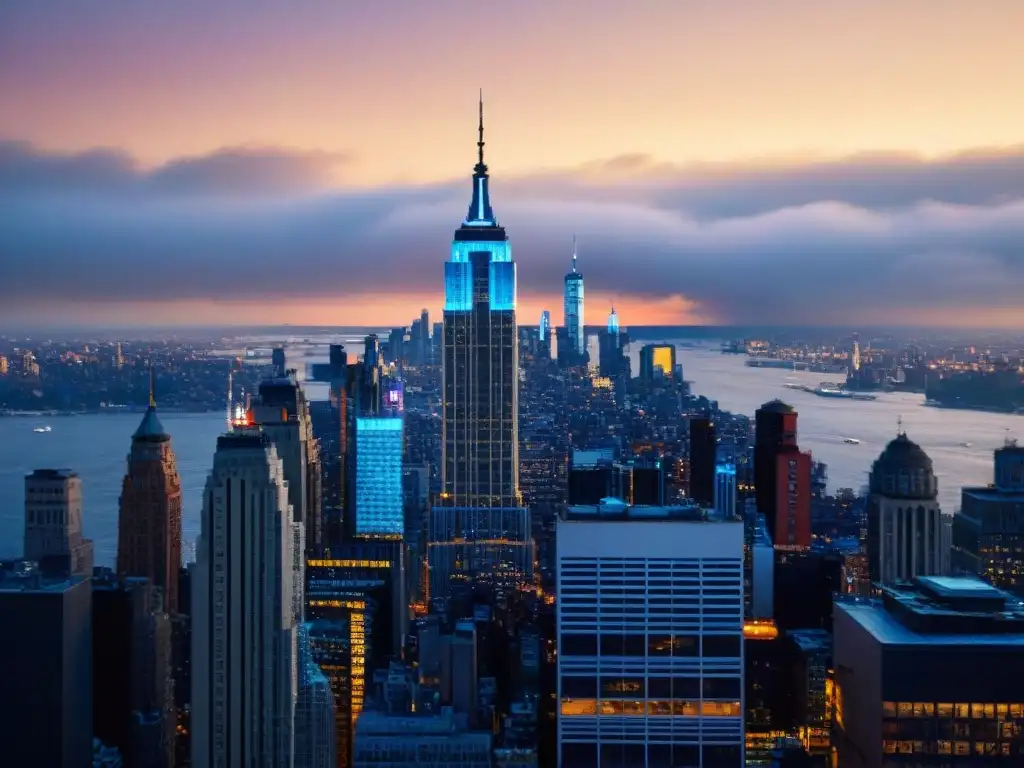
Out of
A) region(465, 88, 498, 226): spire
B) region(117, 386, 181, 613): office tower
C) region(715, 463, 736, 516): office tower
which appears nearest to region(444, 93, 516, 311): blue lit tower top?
region(465, 88, 498, 226): spire

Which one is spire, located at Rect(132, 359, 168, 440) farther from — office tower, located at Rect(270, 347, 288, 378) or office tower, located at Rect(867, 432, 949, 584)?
office tower, located at Rect(867, 432, 949, 584)

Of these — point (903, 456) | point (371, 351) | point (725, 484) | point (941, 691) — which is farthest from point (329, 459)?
point (941, 691)

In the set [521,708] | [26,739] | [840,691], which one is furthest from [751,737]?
[26,739]

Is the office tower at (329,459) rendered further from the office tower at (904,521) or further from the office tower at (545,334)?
the office tower at (904,521)

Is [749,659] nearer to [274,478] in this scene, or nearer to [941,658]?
[941,658]

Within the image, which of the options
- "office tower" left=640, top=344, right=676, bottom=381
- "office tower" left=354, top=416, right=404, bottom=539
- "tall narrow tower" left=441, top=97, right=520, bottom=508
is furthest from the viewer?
"tall narrow tower" left=441, top=97, right=520, bottom=508

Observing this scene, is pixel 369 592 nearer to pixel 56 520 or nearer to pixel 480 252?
pixel 56 520

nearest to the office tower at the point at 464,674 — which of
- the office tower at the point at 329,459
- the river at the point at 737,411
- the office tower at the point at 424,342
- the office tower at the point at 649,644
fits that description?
the office tower at the point at 649,644
